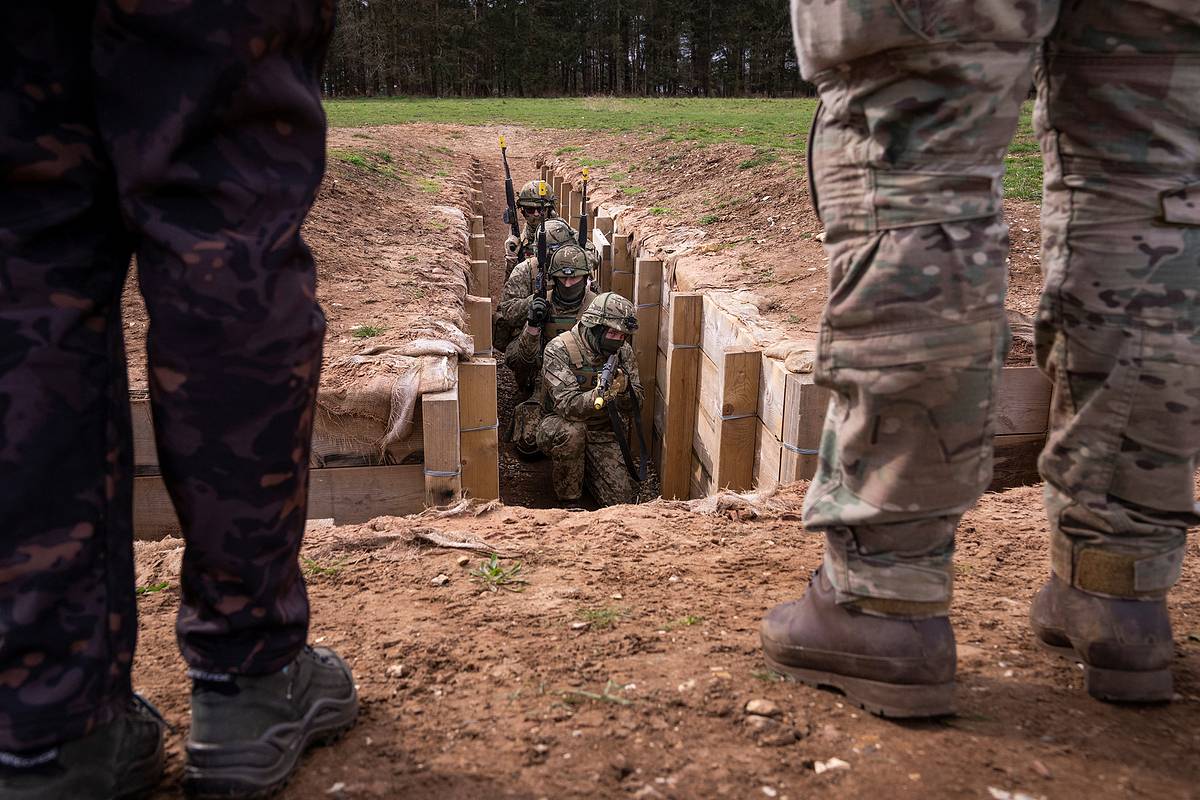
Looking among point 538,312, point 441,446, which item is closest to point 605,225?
point 538,312

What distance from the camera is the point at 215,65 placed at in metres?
1.16

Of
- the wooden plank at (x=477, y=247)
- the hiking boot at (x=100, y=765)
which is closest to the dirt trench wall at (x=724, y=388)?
the wooden plank at (x=477, y=247)

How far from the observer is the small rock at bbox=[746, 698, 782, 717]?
162cm

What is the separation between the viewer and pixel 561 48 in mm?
55031

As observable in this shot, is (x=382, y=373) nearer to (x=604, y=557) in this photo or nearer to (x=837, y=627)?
(x=604, y=557)

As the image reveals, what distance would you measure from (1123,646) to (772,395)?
3484mm

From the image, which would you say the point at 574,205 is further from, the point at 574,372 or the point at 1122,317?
the point at 1122,317

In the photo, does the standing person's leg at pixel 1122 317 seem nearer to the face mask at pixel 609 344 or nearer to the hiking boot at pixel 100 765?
the hiking boot at pixel 100 765

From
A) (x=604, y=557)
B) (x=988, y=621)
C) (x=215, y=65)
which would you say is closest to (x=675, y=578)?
(x=604, y=557)

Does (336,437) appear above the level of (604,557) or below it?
below

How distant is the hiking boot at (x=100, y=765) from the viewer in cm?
121

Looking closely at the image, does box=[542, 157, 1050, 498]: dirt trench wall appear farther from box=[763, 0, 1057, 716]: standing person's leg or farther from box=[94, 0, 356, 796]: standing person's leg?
box=[94, 0, 356, 796]: standing person's leg

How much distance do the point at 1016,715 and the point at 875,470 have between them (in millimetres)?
493

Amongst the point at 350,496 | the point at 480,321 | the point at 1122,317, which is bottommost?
the point at 350,496
